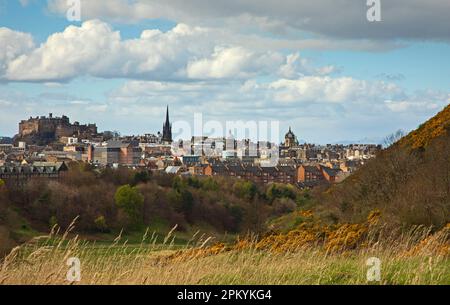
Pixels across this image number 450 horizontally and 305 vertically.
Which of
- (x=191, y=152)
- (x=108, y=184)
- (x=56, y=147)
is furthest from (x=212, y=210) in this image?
(x=56, y=147)

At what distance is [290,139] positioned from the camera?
183625 mm

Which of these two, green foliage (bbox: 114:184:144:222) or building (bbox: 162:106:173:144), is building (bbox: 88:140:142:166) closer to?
building (bbox: 162:106:173:144)

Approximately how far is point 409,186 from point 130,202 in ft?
133

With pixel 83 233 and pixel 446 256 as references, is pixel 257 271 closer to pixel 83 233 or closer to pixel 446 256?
pixel 446 256

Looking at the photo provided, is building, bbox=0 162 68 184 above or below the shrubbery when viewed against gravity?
above

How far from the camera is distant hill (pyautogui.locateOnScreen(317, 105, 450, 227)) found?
14.3 m

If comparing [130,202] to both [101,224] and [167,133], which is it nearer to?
[101,224]

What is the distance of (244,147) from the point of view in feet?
506

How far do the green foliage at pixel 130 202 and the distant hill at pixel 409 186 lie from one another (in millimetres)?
30445

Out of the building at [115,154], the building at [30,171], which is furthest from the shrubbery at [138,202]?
the building at [115,154]

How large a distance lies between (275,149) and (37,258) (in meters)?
148

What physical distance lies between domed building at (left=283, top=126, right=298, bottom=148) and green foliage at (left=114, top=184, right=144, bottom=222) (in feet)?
409

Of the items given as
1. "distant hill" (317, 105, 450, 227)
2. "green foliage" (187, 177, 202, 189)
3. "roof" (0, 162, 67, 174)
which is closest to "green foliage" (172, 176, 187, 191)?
"green foliage" (187, 177, 202, 189)

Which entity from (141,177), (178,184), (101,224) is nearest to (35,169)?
(141,177)
